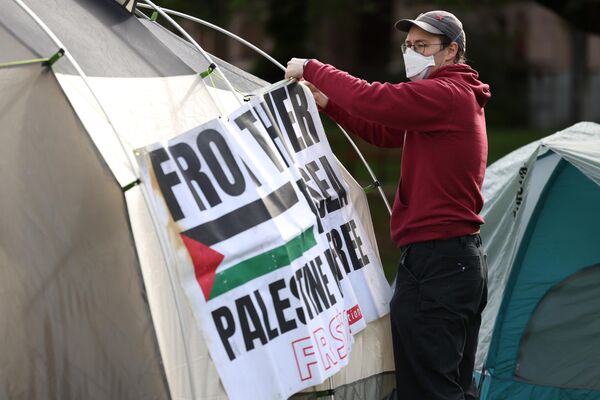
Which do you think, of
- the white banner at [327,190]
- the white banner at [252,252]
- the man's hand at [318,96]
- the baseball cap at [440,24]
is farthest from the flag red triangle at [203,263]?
the baseball cap at [440,24]

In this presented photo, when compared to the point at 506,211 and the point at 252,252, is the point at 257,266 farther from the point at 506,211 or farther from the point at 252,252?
the point at 506,211

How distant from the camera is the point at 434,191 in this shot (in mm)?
4457

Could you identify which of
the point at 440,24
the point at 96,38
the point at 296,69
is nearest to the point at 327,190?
the point at 296,69

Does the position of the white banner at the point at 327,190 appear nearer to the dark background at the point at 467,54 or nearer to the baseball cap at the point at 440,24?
the baseball cap at the point at 440,24

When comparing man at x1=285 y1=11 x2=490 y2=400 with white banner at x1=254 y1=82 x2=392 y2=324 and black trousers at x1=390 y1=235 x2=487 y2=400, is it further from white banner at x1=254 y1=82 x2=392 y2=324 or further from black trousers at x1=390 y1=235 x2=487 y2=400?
white banner at x1=254 y1=82 x2=392 y2=324

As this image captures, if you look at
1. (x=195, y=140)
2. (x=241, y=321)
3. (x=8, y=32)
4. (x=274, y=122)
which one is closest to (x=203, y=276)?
(x=241, y=321)

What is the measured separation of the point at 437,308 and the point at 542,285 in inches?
76.2

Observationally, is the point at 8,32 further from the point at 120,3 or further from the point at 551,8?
the point at 551,8

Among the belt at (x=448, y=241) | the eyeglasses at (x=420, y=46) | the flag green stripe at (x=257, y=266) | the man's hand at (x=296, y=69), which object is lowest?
the belt at (x=448, y=241)

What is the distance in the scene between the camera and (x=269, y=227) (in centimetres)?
422

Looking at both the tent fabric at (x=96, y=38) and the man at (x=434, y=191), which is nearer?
the tent fabric at (x=96, y=38)

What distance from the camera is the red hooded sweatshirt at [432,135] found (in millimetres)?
4359

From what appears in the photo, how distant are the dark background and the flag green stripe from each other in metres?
6.33

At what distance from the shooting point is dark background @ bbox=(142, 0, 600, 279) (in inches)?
646
